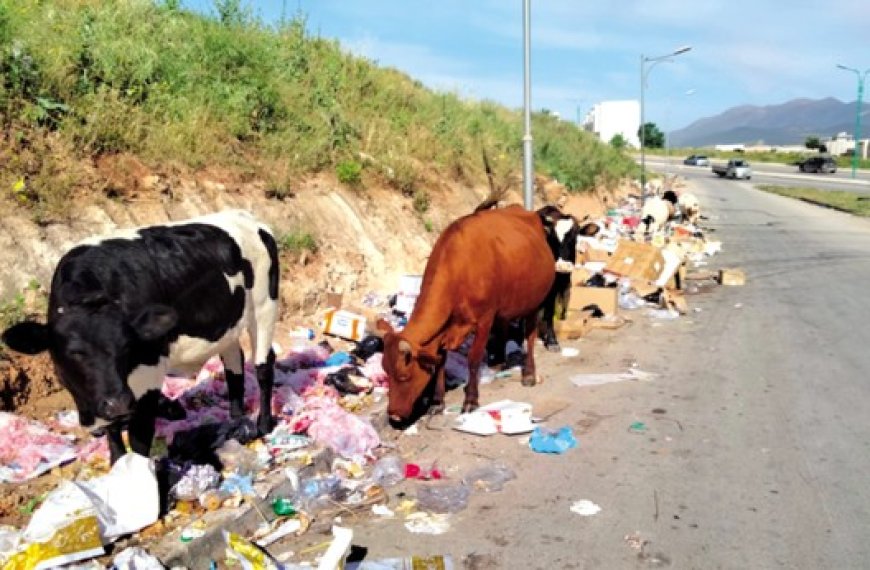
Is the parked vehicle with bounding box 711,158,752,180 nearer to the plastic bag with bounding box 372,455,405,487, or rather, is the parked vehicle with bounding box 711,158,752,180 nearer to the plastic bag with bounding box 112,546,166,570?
the plastic bag with bounding box 372,455,405,487

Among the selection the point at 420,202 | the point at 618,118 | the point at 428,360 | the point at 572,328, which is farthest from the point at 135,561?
the point at 618,118

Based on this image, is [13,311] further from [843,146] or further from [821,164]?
[843,146]

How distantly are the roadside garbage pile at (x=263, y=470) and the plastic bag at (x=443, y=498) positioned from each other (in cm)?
1

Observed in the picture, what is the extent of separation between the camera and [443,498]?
5090 mm

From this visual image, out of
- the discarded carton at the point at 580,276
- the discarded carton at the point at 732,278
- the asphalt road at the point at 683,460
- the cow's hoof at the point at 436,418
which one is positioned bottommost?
the asphalt road at the point at 683,460

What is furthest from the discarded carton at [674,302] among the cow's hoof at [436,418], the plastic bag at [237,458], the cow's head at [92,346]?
the cow's head at [92,346]

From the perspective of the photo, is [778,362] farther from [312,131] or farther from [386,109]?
[386,109]

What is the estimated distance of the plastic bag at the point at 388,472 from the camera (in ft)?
17.8

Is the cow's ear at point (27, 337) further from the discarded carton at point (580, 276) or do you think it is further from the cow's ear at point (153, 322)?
the discarded carton at point (580, 276)

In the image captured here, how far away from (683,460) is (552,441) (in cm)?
97

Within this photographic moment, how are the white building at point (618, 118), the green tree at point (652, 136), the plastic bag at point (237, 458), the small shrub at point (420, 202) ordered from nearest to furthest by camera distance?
the plastic bag at point (237, 458) < the small shrub at point (420, 202) < the white building at point (618, 118) < the green tree at point (652, 136)

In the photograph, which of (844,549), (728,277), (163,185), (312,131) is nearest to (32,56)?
(163,185)

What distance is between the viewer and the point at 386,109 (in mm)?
15875

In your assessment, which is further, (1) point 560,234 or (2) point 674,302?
(2) point 674,302
